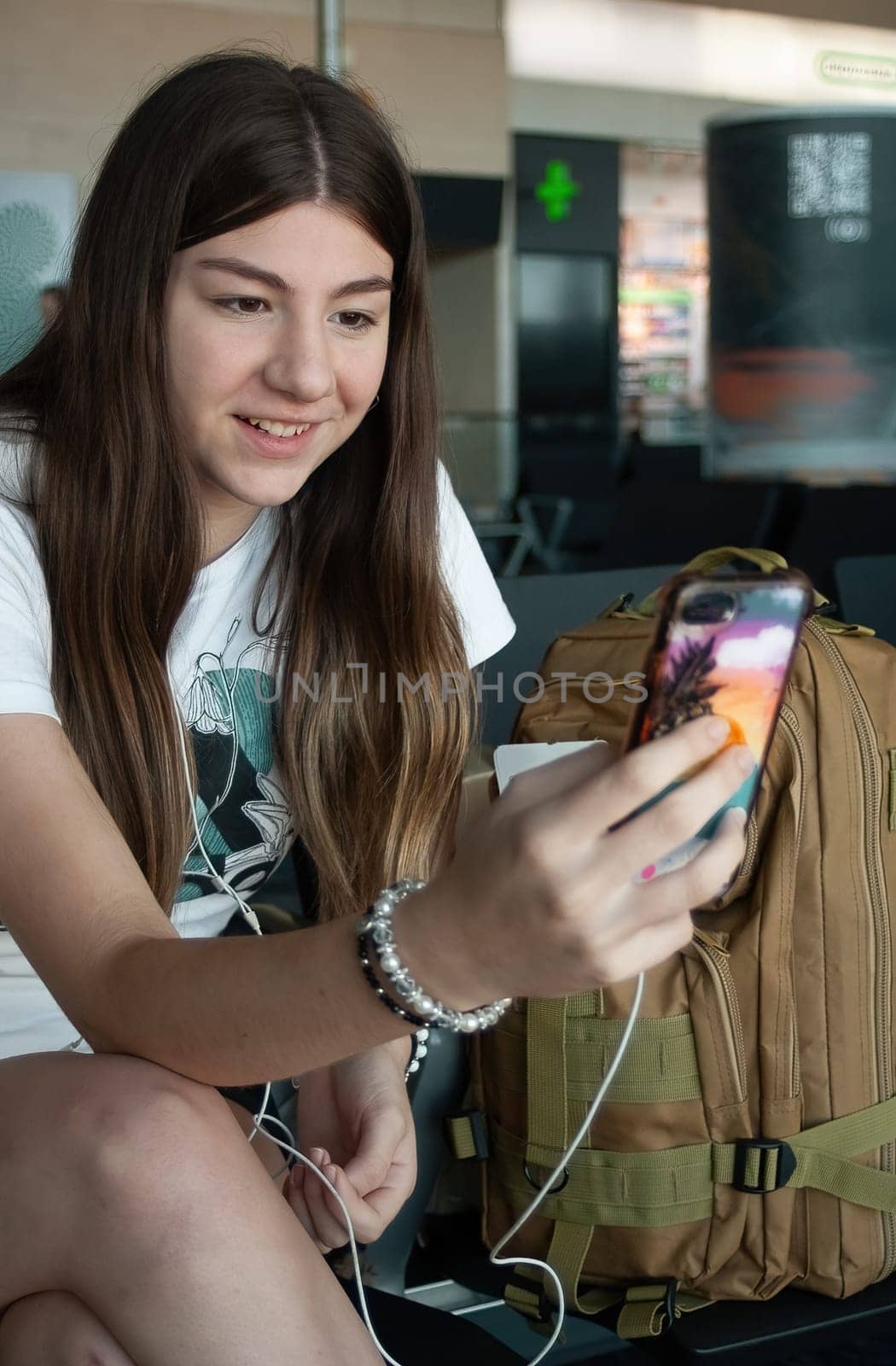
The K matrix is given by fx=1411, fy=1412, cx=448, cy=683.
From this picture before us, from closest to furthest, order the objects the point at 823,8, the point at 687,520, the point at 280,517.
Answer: the point at 280,517, the point at 687,520, the point at 823,8

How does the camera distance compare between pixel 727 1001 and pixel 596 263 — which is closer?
pixel 727 1001

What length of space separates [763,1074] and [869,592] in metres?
0.88

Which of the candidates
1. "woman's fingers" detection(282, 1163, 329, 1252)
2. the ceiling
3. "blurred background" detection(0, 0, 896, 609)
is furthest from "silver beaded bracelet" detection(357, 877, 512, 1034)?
the ceiling

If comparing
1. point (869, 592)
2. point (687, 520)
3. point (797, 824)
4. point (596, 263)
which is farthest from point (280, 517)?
point (596, 263)

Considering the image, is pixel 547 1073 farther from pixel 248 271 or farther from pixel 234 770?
pixel 248 271

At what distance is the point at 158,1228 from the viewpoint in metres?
0.85

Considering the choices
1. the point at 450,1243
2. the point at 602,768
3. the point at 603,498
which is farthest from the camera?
the point at 603,498

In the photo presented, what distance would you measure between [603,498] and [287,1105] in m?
6.25

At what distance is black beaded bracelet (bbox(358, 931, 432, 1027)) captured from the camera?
76 cm

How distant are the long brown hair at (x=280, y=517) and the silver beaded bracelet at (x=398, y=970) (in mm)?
470

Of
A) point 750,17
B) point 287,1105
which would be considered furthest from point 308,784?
point 750,17

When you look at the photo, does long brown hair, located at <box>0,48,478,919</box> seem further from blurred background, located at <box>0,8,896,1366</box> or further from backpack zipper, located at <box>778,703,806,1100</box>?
backpack zipper, located at <box>778,703,806,1100</box>

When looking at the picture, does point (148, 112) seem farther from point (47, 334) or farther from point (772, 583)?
point (772, 583)

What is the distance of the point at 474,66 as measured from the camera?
9.30 meters
